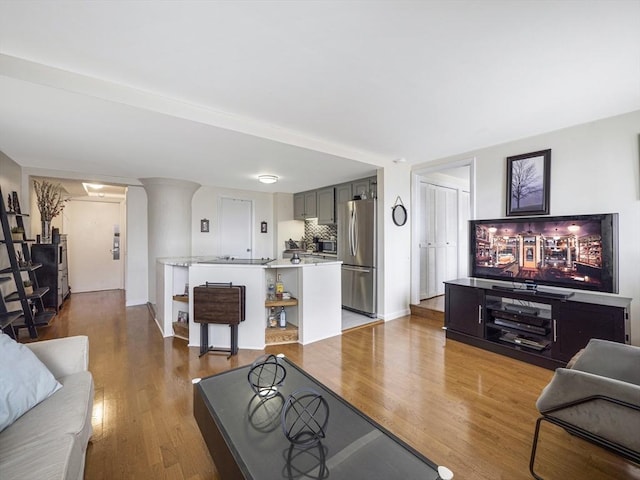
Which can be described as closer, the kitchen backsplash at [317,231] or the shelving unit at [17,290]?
the shelving unit at [17,290]

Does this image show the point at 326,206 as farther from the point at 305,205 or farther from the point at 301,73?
the point at 301,73

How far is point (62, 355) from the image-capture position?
5.67ft

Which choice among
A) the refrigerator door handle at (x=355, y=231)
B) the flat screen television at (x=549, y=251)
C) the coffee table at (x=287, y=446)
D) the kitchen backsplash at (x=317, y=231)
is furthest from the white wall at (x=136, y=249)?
the flat screen television at (x=549, y=251)

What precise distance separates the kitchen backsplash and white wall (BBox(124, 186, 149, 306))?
3435mm

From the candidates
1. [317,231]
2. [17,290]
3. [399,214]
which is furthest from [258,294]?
[317,231]

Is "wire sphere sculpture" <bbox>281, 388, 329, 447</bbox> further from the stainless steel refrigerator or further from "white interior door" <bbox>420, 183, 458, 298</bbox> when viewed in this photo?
"white interior door" <bbox>420, 183, 458, 298</bbox>

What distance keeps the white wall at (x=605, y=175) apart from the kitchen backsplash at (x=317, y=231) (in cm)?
352

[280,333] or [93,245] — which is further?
[93,245]

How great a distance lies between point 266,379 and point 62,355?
4.14 ft

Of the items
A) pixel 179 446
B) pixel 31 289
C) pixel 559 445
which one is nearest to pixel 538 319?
pixel 559 445

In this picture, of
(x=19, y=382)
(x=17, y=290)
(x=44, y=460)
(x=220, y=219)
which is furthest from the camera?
(x=220, y=219)

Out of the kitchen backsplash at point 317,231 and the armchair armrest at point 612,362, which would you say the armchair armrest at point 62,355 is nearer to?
the armchair armrest at point 612,362

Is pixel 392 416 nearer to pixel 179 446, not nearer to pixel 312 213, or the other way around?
pixel 179 446

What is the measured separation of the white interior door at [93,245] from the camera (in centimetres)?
655
